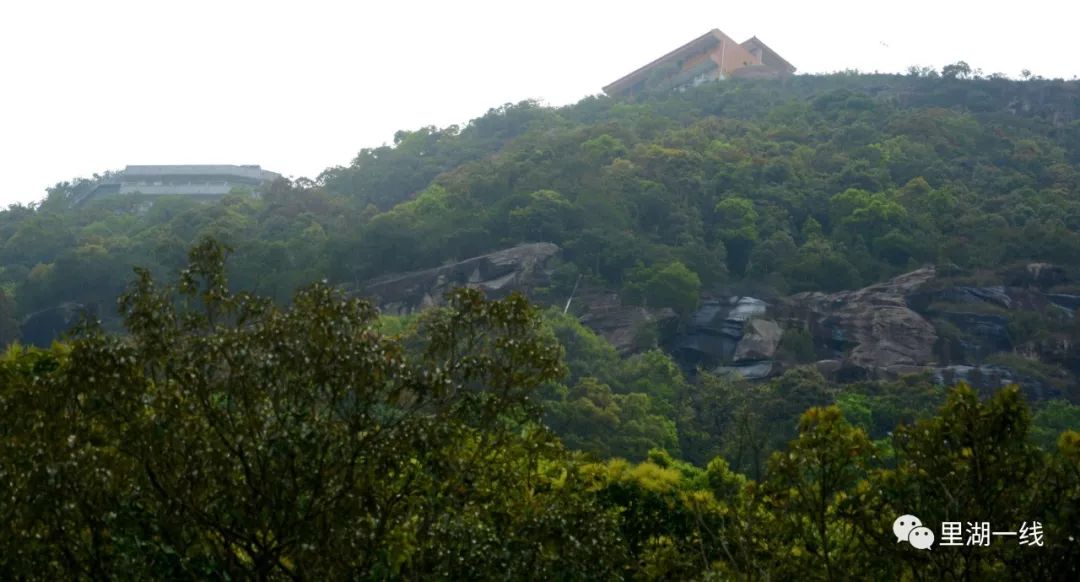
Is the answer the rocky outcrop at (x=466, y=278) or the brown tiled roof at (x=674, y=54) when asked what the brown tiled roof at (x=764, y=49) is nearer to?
the brown tiled roof at (x=674, y=54)

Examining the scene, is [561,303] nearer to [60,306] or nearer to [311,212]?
[311,212]

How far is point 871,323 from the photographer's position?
141 feet

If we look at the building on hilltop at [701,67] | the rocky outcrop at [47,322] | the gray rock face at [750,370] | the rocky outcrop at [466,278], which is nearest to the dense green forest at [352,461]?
the gray rock face at [750,370]

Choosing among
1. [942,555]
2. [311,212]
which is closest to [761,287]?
[311,212]

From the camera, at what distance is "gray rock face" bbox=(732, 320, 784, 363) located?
1674 inches

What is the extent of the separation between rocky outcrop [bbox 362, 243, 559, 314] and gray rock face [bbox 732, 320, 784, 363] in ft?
25.8

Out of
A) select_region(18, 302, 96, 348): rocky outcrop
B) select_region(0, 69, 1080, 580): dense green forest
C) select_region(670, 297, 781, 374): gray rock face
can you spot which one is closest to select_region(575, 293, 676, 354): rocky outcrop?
select_region(0, 69, 1080, 580): dense green forest

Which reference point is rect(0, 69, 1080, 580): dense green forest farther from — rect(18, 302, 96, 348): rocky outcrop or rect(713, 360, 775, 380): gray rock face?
rect(713, 360, 775, 380): gray rock face

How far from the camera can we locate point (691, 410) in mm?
35688

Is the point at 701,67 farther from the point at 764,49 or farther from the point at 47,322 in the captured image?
the point at 47,322

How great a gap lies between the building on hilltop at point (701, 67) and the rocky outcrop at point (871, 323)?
3662 cm

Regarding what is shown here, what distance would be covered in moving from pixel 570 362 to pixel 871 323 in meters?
11.6

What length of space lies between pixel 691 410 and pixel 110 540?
→ 2941 cm
